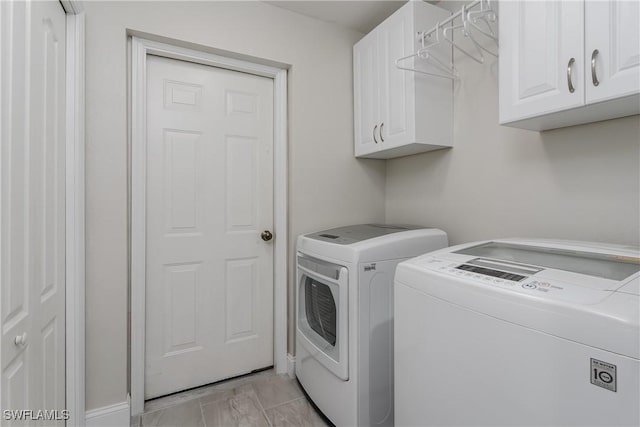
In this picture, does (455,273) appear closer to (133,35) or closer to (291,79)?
(291,79)

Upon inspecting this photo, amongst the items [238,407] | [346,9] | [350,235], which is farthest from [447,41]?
[238,407]

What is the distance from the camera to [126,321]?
65.4 inches

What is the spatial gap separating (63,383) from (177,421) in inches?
24.1

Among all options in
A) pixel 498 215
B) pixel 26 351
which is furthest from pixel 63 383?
pixel 498 215

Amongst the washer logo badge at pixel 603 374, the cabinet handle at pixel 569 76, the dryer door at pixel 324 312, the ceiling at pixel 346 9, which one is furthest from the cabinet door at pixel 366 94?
the washer logo badge at pixel 603 374

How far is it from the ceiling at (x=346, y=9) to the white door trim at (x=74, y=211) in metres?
1.13

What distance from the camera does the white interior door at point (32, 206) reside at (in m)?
0.84

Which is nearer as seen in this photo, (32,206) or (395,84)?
(32,206)

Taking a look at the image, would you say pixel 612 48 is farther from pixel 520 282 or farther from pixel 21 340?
pixel 21 340

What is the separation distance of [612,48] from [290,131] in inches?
63.0

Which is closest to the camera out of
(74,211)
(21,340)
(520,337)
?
→ (520,337)

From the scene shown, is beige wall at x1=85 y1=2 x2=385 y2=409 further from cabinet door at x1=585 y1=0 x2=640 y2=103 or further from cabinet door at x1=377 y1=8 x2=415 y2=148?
cabinet door at x1=585 y1=0 x2=640 y2=103

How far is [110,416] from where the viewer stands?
62.7 inches

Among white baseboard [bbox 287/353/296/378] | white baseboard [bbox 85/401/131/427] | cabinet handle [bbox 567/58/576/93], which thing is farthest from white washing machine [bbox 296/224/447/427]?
white baseboard [bbox 85/401/131/427]
